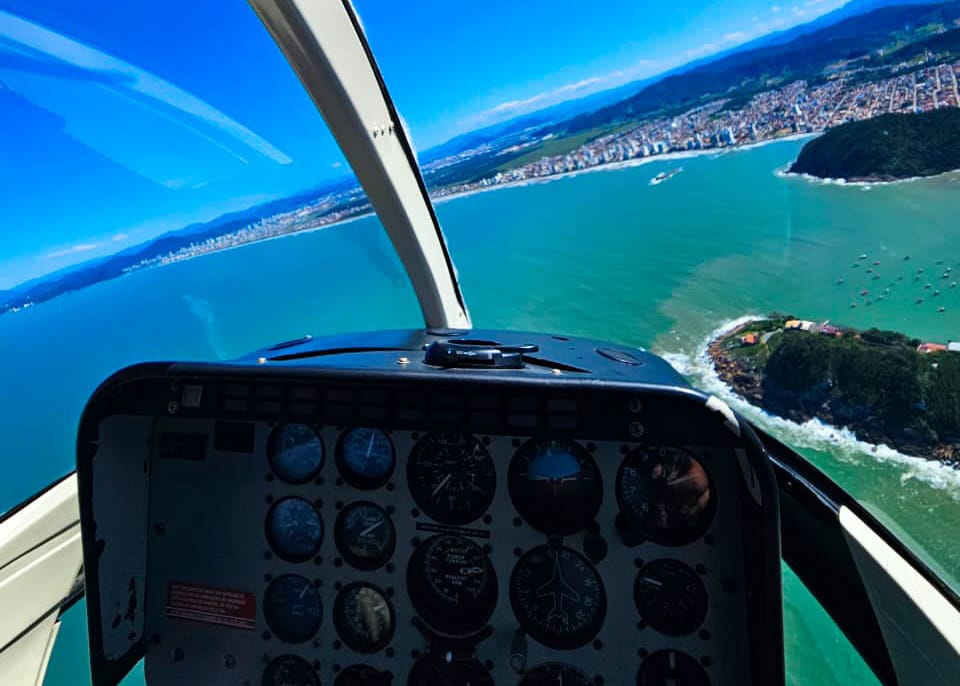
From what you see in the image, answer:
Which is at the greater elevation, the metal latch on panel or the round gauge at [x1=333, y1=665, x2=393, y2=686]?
the metal latch on panel

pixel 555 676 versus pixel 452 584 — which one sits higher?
pixel 452 584

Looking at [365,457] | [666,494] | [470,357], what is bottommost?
[666,494]

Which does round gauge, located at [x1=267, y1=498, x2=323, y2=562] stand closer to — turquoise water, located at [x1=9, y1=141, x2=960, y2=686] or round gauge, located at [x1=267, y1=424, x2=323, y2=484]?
round gauge, located at [x1=267, y1=424, x2=323, y2=484]

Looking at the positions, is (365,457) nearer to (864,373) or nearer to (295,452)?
(295,452)

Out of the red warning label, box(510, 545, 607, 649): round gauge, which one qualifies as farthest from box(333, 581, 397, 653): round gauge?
box(510, 545, 607, 649): round gauge

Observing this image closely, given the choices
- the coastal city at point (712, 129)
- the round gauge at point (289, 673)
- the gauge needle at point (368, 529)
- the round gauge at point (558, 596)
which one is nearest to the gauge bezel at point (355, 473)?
the gauge needle at point (368, 529)

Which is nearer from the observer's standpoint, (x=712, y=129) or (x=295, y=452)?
(x=295, y=452)

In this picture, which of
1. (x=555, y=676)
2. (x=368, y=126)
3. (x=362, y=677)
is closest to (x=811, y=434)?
(x=555, y=676)
